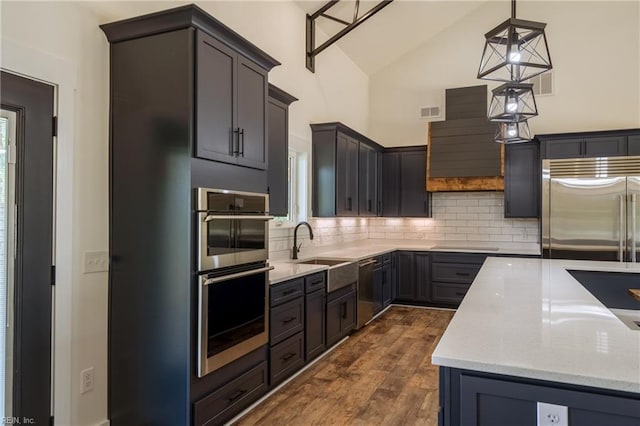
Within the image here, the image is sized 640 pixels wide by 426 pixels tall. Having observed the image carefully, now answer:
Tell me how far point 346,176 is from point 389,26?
92.4 inches

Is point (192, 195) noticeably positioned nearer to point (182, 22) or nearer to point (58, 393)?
point (182, 22)

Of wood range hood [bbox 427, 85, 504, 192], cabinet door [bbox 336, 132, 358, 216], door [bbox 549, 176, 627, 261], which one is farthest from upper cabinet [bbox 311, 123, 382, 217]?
door [bbox 549, 176, 627, 261]

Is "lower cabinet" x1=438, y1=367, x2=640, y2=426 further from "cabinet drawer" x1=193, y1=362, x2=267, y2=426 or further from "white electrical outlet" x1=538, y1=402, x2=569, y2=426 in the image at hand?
"cabinet drawer" x1=193, y1=362, x2=267, y2=426

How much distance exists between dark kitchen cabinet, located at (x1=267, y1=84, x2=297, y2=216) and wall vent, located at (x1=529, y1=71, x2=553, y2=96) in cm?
403

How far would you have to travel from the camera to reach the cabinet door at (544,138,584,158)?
5.22 m

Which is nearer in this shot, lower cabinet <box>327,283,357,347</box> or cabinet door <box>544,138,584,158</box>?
lower cabinet <box>327,283,357,347</box>

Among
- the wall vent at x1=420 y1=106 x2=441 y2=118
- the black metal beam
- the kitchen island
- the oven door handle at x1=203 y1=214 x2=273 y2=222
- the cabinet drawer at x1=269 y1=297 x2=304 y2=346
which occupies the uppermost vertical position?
the black metal beam

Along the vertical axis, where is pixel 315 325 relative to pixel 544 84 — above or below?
below

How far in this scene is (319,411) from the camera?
2811mm

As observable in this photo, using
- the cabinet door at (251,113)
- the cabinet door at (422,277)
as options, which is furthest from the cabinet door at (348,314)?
the cabinet door at (251,113)

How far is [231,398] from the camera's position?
2.59m

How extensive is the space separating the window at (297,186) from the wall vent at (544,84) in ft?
11.9

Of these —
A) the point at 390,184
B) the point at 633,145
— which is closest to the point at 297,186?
the point at 390,184

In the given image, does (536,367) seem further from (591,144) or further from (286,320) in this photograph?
(591,144)
